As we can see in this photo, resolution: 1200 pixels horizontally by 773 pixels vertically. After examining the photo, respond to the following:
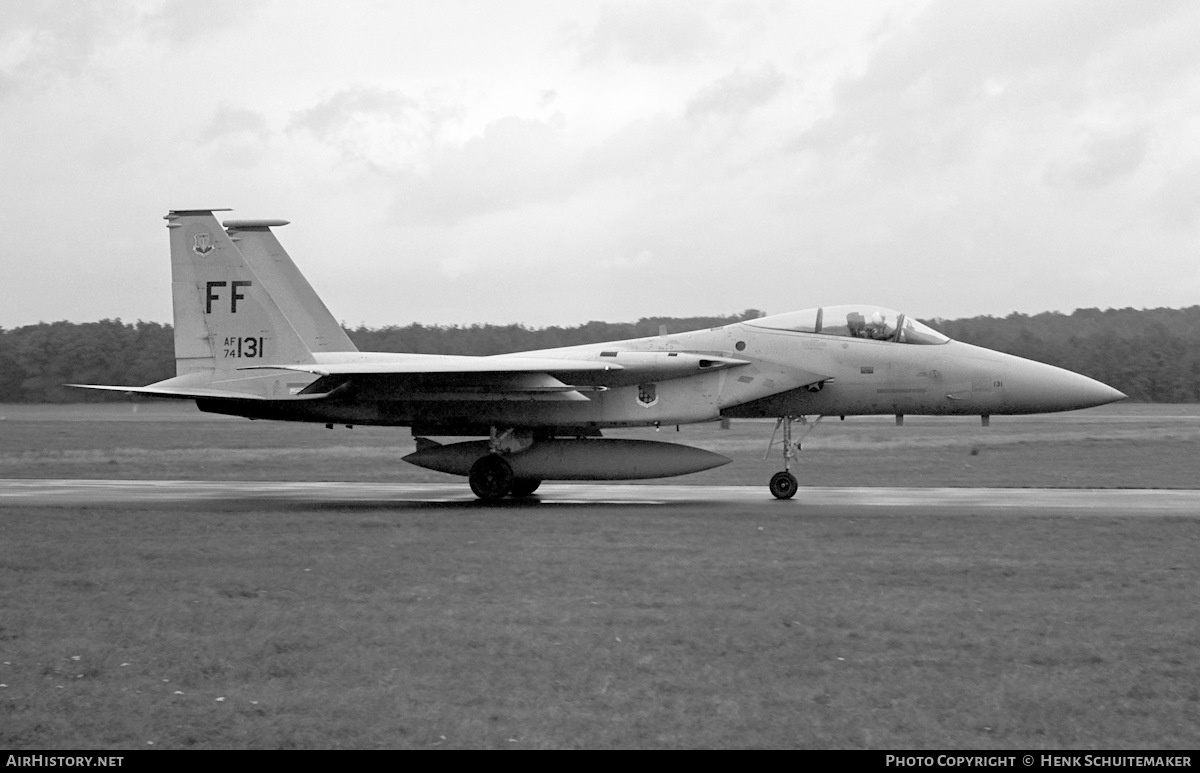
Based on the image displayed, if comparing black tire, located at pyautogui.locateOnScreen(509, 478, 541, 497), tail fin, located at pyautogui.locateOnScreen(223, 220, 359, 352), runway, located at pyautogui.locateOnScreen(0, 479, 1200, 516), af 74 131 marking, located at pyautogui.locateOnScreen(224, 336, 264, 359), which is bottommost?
runway, located at pyautogui.locateOnScreen(0, 479, 1200, 516)

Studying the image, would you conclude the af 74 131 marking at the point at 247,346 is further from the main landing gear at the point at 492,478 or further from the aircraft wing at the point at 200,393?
the main landing gear at the point at 492,478

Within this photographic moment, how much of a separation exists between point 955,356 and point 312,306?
10.4m

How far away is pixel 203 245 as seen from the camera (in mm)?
18750

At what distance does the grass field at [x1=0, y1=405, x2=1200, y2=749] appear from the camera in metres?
5.75

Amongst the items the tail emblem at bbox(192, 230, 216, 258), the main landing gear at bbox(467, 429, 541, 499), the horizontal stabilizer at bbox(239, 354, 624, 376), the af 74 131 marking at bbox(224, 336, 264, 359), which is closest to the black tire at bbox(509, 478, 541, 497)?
the main landing gear at bbox(467, 429, 541, 499)

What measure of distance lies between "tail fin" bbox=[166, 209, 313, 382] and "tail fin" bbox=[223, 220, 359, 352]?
0.94 metres

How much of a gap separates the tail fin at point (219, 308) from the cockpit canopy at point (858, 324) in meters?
7.47

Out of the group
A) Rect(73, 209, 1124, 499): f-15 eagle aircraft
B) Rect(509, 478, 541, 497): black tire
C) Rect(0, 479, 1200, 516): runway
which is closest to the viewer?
Rect(0, 479, 1200, 516): runway

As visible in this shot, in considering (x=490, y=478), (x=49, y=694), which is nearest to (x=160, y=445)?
(x=490, y=478)

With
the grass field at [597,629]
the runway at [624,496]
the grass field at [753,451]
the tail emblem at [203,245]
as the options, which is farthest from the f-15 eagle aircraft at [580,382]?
the grass field at [753,451]

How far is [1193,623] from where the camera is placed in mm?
7914

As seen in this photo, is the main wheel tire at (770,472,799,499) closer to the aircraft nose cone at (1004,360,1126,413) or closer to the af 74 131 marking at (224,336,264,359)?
the aircraft nose cone at (1004,360,1126,413)

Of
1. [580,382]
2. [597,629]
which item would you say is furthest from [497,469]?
[597,629]
